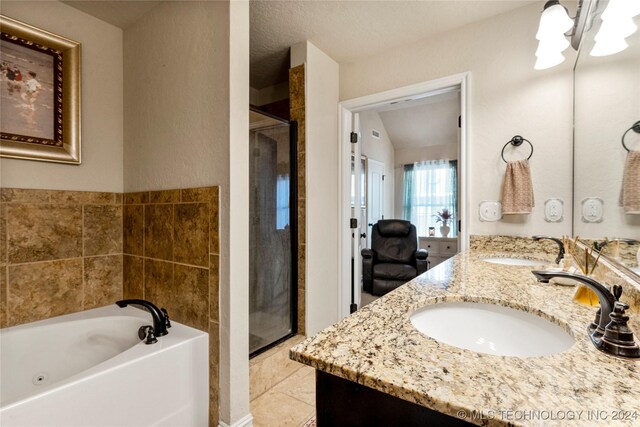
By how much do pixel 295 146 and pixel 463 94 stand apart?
1235 mm

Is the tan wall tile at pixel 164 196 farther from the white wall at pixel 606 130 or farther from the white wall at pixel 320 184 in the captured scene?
the white wall at pixel 606 130

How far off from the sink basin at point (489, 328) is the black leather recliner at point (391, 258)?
2.79 meters

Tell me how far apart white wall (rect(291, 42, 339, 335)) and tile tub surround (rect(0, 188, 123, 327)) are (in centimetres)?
133

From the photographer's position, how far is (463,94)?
2.05 metres

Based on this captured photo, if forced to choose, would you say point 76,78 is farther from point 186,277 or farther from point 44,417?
point 44,417

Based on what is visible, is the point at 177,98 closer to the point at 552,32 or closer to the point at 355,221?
the point at 355,221

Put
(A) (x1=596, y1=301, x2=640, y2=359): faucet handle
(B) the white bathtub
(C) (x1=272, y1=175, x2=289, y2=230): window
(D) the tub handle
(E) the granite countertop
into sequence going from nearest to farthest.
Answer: (E) the granite countertop, (A) (x1=596, y1=301, x2=640, y2=359): faucet handle, (B) the white bathtub, (D) the tub handle, (C) (x1=272, y1=175, x2=289, y2=230): window

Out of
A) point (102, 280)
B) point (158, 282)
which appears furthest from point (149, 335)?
point (102, 280)

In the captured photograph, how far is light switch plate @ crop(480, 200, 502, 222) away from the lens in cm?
194

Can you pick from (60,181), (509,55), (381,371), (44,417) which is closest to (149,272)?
(60,181)

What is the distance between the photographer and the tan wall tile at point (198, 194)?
1521 mm

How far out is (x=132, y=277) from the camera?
1.95 meters

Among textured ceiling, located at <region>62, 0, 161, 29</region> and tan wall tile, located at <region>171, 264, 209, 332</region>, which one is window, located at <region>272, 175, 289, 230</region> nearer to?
tan wall tile, located at <region>171, 264, 209, 332</region>

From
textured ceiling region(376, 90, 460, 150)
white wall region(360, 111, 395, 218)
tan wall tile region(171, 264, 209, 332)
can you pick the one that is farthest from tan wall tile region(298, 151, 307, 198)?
textured ceiling region(376, 90, 460, 150)
